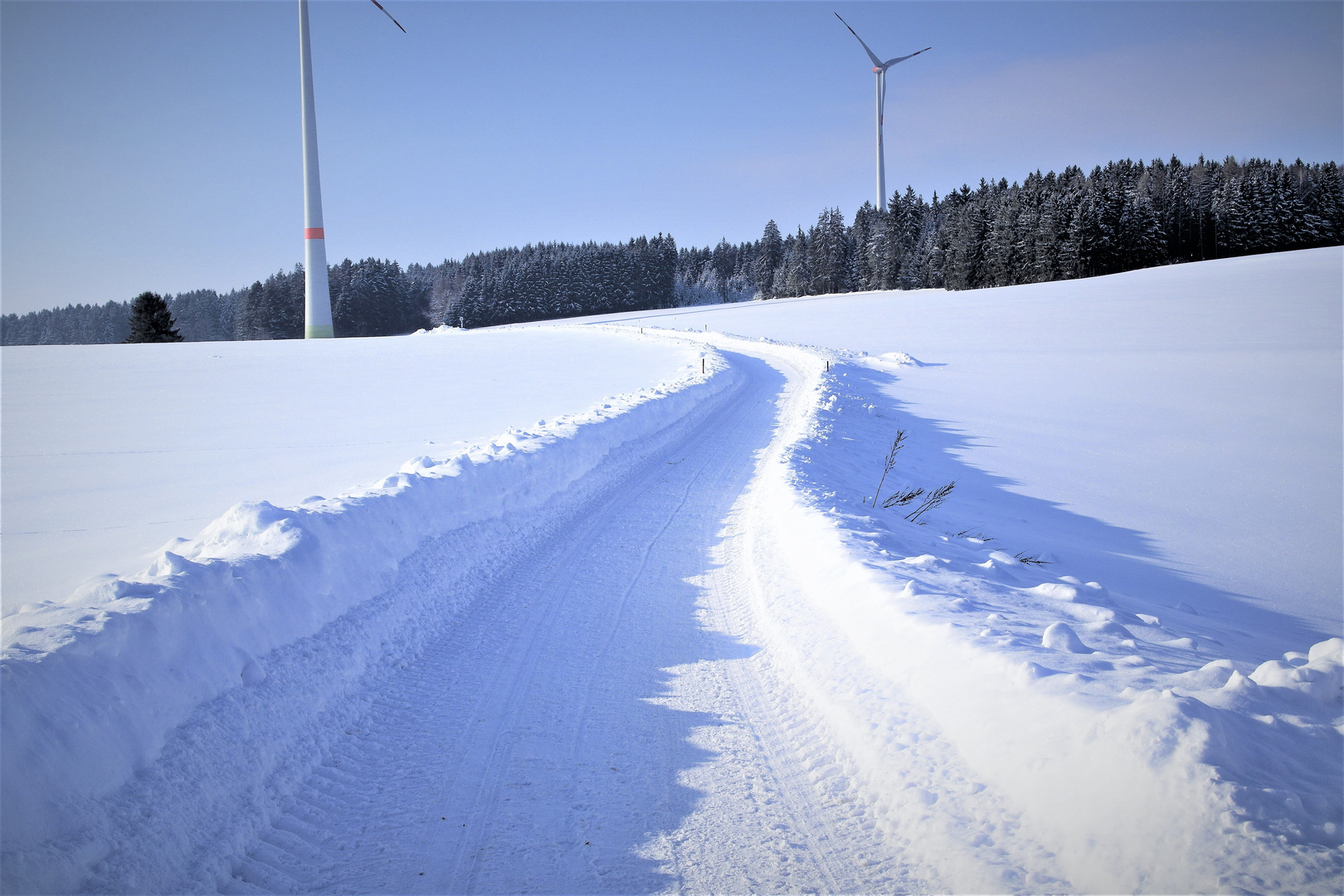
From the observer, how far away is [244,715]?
402 centimetres

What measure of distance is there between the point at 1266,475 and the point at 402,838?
16.7 metres

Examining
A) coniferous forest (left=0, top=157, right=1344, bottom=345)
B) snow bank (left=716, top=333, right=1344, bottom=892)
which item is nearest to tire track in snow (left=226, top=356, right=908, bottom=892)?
snow bank (left=716, top=333, right=1344, bottom=892)

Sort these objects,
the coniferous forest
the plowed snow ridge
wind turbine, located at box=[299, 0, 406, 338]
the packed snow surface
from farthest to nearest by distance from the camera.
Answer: the coniferous forest → wind turbine, located at box=[299, 0, 406, 338] → the packed snow surface → the plowed snow ridge

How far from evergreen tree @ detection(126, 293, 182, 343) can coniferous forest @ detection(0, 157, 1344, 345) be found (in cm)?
1799

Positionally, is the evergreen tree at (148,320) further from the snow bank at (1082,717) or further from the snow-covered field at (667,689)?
the snow bank at (1082,717)

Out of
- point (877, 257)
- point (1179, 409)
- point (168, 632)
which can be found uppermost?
point (877, 257)

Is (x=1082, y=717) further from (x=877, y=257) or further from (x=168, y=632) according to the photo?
(x=877, y=257)

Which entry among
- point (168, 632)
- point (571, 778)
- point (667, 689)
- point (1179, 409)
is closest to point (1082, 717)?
point (667, 689)

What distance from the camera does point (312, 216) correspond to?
4756cm

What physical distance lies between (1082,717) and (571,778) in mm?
2981

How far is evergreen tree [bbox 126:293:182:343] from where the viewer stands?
60656 mm

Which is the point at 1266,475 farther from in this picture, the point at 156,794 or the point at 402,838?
the point at 156,794

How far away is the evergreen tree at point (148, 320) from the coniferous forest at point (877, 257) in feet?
59.0

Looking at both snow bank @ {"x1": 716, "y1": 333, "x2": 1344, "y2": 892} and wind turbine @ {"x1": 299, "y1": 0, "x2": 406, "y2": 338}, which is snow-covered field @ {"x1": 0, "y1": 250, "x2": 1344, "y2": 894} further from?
wind turbine @ {"x1": 299, "y1": 0, "x2": 406, "y2": 338}
